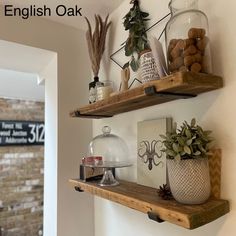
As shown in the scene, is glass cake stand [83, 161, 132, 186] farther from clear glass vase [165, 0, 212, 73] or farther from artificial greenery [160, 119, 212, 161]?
clear glass vase [165, 0, 212, 73]

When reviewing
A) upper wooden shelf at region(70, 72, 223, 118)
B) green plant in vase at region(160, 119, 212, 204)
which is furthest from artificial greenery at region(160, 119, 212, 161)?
upper wooden shelf at region(70, 72, 223, 118)

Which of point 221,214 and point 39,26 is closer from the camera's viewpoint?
point 221,214

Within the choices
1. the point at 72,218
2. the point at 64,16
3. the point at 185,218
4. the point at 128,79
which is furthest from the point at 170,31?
the point at 72,218

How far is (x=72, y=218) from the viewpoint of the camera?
147cm

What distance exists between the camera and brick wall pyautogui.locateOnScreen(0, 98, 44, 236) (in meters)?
3.14

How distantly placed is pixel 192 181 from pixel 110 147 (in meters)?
0.60

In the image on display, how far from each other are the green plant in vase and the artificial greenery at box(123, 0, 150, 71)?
0.52 metres

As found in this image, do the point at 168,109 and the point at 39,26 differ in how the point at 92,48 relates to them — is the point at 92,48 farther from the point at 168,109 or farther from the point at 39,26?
the point at 168,109

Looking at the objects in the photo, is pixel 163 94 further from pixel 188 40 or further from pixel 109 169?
pixel 109 169

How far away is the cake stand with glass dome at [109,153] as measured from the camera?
121cm

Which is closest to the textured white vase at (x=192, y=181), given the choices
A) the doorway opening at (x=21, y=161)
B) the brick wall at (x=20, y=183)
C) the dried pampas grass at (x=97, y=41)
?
the dried pampas grass at (x=97, y=41)

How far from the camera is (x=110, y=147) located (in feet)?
4.22

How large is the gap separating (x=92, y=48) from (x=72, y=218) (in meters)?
1.03

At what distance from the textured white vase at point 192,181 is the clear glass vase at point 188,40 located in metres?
0.29
